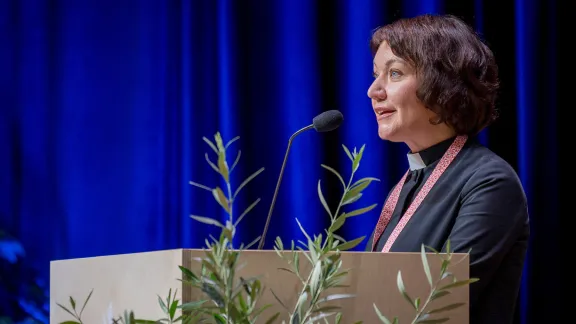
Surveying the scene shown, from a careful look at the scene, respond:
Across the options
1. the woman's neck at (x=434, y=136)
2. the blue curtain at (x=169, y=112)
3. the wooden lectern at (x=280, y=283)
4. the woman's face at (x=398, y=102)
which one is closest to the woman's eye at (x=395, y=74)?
the woman's face at (x=398, y=102)

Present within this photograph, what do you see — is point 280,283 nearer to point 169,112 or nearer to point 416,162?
point 416,162

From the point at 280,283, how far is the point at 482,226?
57cm

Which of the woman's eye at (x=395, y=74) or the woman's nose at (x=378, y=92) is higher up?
the woman's eye at (x=395, y=74)

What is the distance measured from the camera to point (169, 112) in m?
3.04

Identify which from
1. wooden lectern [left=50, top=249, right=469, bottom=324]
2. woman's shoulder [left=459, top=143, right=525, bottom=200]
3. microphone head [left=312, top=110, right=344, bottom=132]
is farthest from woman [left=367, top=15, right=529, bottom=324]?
wooden lectern [left=50, top=249, right=469, bottom=324]

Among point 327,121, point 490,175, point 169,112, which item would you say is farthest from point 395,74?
point 169,112

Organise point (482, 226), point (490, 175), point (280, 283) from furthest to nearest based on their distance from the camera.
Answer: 1. point (490, 175)
2. point (482, 226)
3. point (280, 283)

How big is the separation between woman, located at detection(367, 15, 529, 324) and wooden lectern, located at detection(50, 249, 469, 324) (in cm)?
45

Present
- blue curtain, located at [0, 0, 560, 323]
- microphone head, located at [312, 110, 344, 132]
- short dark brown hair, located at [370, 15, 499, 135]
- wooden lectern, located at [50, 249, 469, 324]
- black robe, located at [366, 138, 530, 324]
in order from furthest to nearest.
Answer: blue curtain, located at [0, 0, 560, 323], short dark brown hair, located at [370, 15, 499, 135], microphone head, located at [312, 110, 344, 132], black robe, located at [366, 138, 530, 324], wooden lectern, located at [50, 249, 469, 324]

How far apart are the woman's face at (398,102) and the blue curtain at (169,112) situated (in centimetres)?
99

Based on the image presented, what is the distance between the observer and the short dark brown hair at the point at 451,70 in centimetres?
170

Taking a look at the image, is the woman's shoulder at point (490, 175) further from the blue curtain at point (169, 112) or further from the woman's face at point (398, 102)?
the blue curtain at point (169, 112)

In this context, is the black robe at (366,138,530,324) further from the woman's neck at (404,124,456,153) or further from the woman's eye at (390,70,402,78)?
the woman's eye at (390,70,402,78)

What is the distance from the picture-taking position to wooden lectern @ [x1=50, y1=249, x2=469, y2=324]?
90 centimetres
